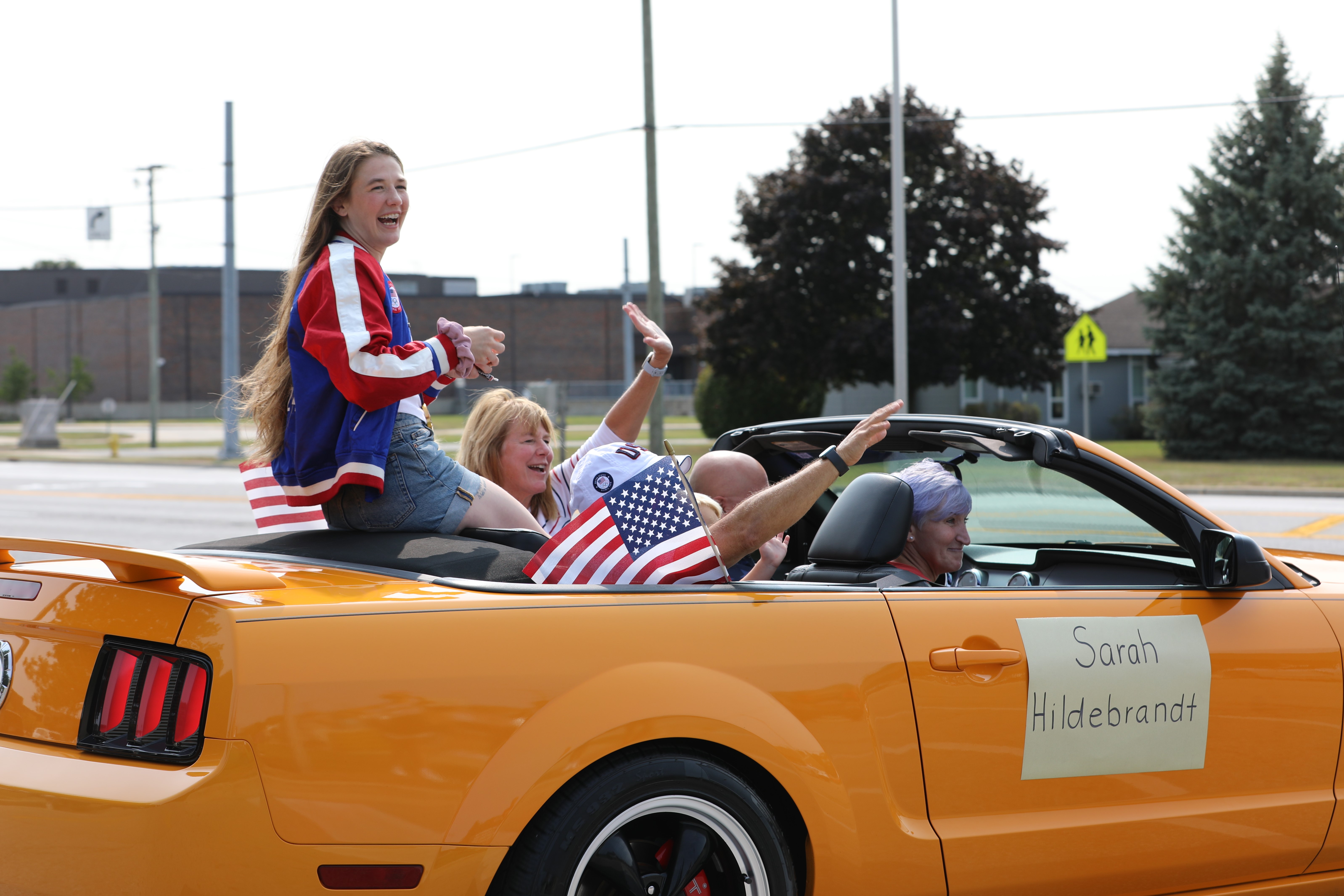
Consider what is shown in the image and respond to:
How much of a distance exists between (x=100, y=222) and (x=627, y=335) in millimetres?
26429

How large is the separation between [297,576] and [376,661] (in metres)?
0.44

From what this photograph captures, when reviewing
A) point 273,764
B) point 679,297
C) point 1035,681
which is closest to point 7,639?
point 273,764

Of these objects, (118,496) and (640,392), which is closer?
(640,392)

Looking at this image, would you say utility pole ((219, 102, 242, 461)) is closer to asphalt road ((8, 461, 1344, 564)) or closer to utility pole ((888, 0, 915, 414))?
asphalt road ((8, 461, 1344, 564))

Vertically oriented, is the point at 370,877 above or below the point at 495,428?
below

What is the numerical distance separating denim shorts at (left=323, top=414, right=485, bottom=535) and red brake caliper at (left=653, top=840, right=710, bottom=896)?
43.2 inches

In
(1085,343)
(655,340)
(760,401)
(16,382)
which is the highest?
(16,382)

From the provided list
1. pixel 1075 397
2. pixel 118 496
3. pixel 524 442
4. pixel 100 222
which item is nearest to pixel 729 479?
pixel 524 442

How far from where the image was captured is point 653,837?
2.60 meters

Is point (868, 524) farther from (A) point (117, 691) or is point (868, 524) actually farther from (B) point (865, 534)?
(A) point (117, 691)

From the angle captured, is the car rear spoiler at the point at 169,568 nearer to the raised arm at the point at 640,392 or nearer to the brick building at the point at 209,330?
the raised arm at the point at 640,392

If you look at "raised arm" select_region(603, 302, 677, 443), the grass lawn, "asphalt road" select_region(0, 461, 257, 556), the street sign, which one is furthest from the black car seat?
the street sign

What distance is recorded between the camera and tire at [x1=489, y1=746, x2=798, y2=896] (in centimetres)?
244

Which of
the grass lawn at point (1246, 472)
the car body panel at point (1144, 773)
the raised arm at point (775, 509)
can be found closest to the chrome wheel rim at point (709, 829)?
the car body panel at point (1144, 773)
